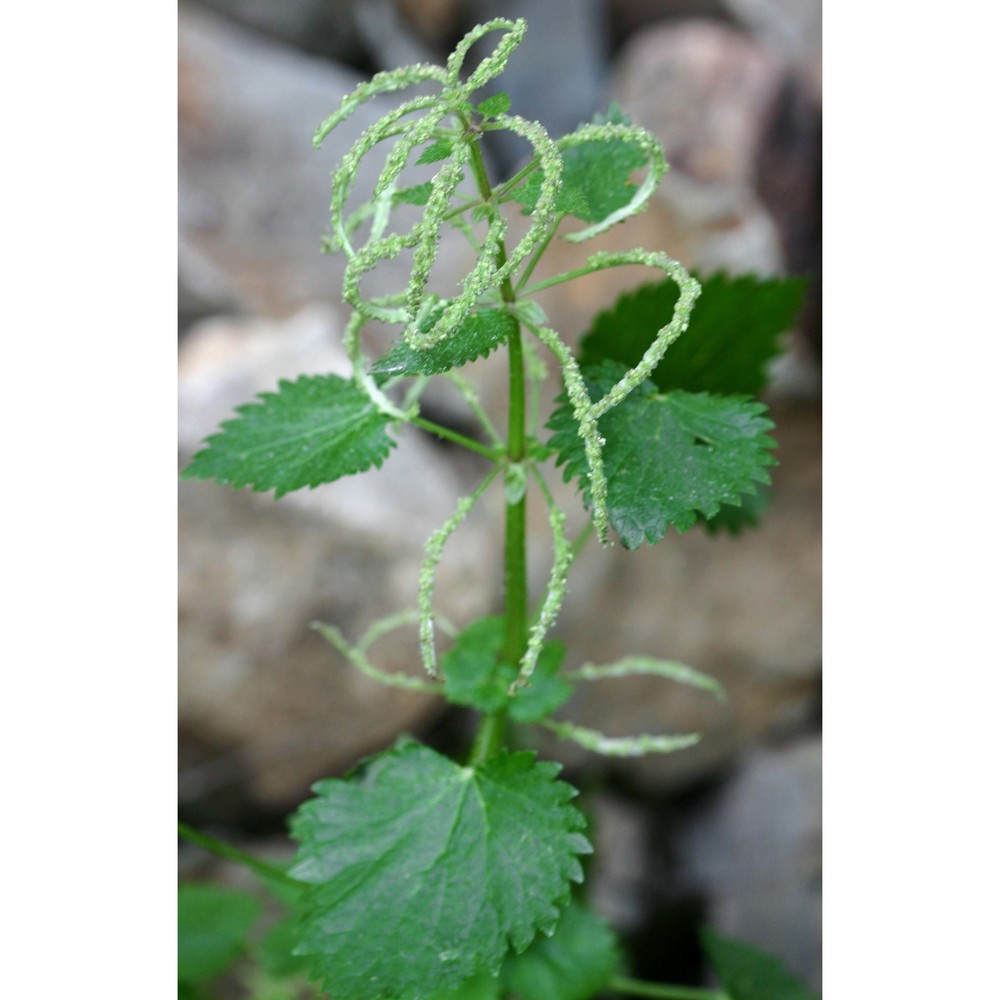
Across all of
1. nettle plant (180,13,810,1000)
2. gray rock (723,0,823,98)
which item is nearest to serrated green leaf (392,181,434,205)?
nettle plant (180,13,810,1000)

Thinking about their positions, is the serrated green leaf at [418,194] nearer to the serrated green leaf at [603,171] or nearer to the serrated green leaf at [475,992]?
the serrated green leaf at [603,171]

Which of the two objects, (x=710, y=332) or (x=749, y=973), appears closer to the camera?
(x=710, y=332)

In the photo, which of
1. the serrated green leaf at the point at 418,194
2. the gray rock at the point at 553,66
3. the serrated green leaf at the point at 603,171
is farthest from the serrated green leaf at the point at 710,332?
the gray rock at the point at 553,66

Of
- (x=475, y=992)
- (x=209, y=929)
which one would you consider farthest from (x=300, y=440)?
(x=209, y=929)

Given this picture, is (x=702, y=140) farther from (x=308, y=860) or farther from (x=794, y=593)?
(x=308, y=860)

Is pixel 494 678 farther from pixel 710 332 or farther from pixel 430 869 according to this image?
pixel 710 332


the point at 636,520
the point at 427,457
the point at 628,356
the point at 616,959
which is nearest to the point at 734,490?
the point at 636,520
